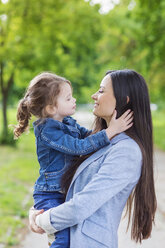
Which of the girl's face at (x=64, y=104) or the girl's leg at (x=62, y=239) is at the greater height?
the girl's face at (x=64, y=104)

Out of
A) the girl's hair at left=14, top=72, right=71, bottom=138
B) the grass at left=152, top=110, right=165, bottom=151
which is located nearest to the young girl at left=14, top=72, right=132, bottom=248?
the girl's hair at left=14, top=72, right=71, bottom=138

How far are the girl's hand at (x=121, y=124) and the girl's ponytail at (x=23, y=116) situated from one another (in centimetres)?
58

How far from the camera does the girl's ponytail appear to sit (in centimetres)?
235

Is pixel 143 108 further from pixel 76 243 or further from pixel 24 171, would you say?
pixel 24 171

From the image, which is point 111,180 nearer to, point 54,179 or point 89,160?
point 89,160

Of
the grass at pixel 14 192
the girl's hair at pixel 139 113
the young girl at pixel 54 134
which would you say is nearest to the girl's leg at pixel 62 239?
the young girl at pixel 54 134

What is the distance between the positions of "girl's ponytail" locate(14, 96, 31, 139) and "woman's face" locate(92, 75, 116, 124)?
48cm

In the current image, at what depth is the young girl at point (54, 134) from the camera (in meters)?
2.06

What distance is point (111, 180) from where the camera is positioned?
5.84 feet

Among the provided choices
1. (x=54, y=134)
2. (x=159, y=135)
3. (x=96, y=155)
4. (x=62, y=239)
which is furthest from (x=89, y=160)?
(x=159, y=135)

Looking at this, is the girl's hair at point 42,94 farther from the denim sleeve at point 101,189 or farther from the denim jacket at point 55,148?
the denim sleeve at point 101,189

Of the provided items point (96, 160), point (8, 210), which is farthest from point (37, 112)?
point (8, 210)

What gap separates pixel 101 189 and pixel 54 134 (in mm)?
523

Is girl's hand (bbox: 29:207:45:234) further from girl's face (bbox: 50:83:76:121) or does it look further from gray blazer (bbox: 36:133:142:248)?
girl's face (bbox: 50:83:76:121)
